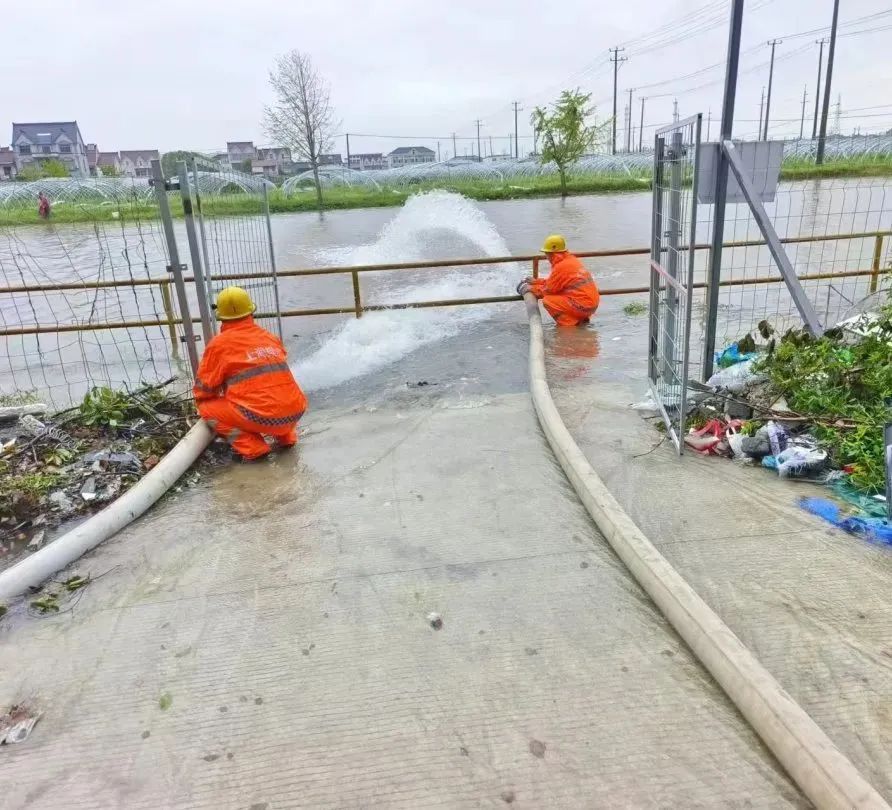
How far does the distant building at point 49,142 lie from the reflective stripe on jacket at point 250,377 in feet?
280

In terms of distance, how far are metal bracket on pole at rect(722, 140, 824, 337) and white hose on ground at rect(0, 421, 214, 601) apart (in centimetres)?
413

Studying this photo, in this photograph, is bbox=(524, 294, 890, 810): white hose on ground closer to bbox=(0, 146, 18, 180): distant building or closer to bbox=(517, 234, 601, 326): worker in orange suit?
bbox=(517, 234, 601, 326): worker in orange suit

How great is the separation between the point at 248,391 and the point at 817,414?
377 cm

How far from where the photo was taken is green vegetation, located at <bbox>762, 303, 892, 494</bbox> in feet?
12.2

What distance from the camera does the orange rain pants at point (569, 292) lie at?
7.87 meters

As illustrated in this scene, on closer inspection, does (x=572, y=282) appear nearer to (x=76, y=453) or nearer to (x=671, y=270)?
(x=671, y=270)

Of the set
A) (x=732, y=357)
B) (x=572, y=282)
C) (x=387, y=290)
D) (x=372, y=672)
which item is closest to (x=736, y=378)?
(x=732, y=357)

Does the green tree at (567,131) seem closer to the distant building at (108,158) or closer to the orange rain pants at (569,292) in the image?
the orange rain pants at (569,292)

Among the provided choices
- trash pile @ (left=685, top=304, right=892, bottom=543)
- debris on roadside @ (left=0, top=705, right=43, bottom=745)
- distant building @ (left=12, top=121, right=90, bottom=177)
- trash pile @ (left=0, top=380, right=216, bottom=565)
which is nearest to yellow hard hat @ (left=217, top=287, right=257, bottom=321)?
trash pile @ (left=0, top=380, right=216, bottom=565)

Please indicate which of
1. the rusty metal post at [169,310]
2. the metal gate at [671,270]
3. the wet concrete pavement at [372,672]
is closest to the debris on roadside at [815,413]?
the metal gate at [671,270]

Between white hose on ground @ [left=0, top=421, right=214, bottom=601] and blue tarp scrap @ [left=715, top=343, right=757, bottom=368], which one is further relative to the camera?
blue tarp scrap @ [left=715, top=343, right=757, bottom=368]

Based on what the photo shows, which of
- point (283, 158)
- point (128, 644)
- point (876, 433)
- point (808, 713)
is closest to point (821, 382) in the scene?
point (876, 433)

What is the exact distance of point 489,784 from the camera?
6.42 ft

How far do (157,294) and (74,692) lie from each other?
37.6ft
